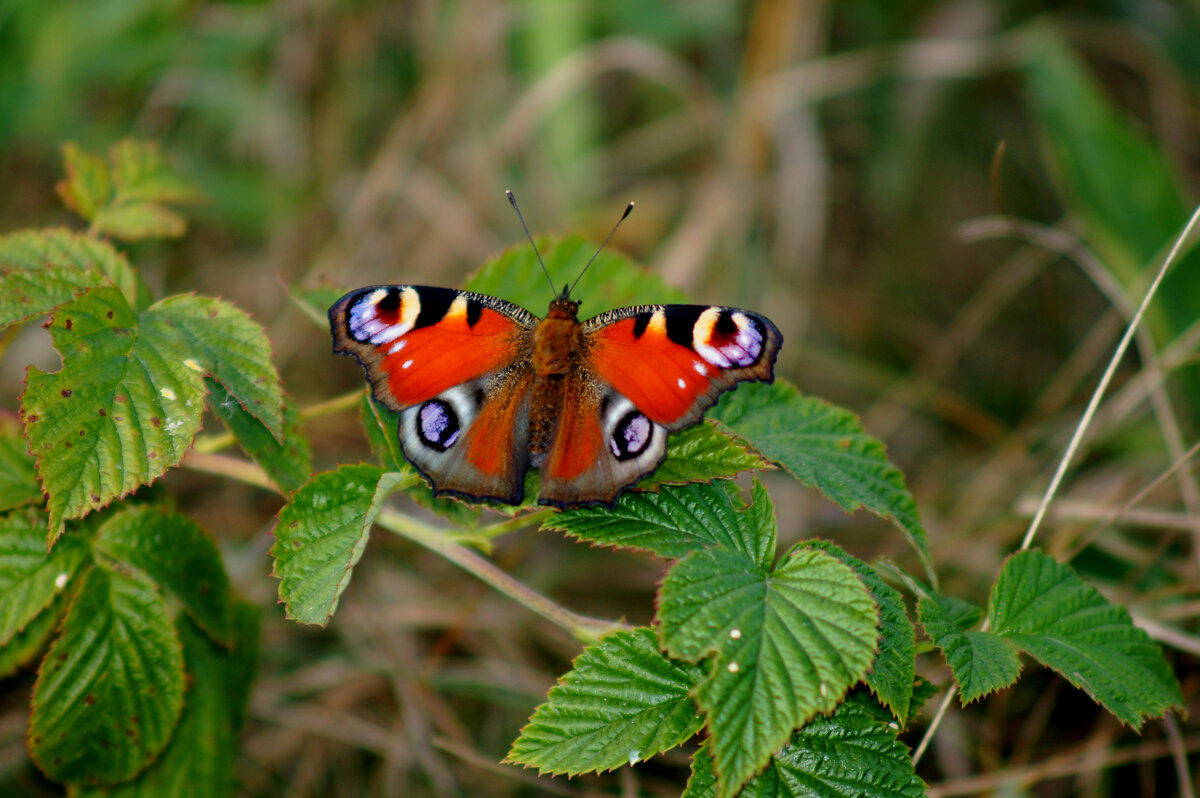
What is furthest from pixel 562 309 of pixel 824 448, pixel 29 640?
pixel 29 640

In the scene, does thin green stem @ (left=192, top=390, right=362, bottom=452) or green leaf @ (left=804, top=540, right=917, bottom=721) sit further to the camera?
thin green stem @ (left=192, top=390, right=362, bottom=452)

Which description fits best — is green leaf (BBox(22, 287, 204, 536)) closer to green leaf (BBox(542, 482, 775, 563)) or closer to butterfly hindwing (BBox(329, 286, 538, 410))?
butterfly hindwing (BBox(329, 286, 538, 410))

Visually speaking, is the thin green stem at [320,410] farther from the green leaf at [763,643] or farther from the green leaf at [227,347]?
the green leaf at [763,643]

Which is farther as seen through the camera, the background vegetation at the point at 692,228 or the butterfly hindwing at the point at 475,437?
the background vegetation at the point at 692,228

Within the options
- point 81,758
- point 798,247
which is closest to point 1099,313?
point 798,247

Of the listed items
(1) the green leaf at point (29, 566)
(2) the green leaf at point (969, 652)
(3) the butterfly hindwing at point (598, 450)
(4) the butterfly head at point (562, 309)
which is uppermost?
(4) the butterfly head at point (562, 309)

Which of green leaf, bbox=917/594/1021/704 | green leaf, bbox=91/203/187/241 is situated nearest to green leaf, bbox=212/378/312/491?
green leaf, bbox=91/203/187/241

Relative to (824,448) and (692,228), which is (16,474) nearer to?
(824,448)

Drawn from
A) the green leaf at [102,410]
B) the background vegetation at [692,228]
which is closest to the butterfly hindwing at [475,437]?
the green leaf at [102,410]
